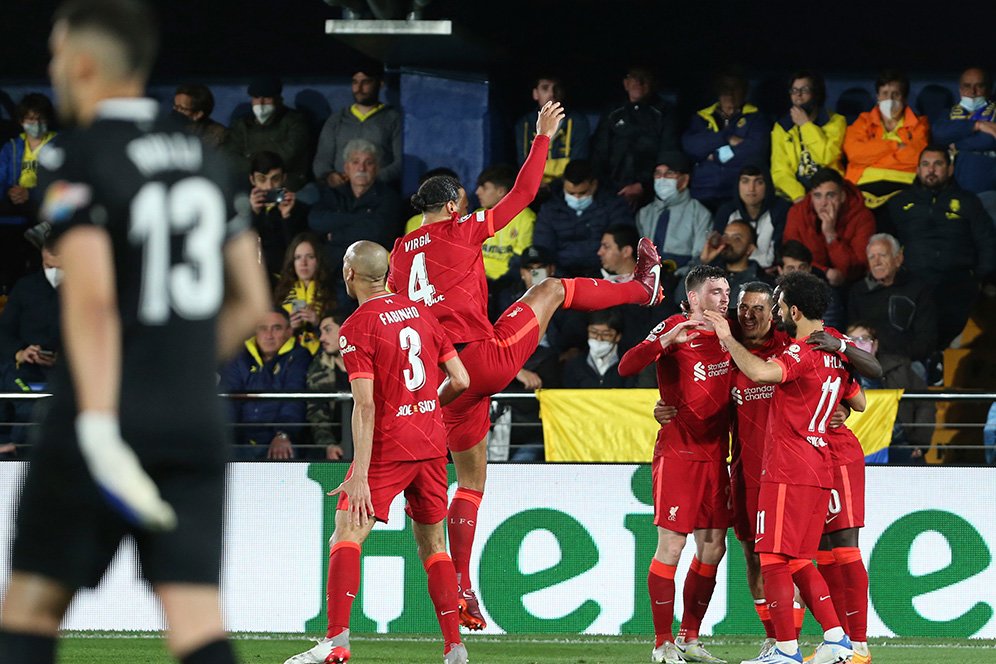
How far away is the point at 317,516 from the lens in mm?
9414

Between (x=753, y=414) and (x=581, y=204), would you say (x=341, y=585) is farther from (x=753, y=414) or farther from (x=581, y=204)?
(x=581, y=204)

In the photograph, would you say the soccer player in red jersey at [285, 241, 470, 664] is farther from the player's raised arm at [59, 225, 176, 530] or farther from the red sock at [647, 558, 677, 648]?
the player's raised arm at [59, 225, 176, 530]

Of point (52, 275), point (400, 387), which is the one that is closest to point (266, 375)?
point (52, 275)

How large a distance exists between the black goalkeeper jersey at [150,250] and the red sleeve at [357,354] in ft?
10.7

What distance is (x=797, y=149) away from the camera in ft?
38.8

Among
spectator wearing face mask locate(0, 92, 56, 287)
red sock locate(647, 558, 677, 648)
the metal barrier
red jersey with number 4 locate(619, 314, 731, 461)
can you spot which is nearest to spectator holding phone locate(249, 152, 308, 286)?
spectator wearing face mask locate(0, 92, 56, 287)

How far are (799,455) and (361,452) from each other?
215 cm

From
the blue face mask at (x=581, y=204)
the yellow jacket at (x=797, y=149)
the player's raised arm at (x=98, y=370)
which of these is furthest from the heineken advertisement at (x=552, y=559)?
the player's raised arm at (x=98, y=370)

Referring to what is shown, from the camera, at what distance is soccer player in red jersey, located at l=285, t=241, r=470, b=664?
20.6 feet

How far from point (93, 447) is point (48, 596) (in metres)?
0.41

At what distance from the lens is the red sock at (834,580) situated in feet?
23.6

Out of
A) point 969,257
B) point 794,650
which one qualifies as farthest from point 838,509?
point 969,257

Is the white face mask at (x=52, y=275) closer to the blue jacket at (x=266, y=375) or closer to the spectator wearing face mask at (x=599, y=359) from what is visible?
the blue jacket at (x=266, y=375)

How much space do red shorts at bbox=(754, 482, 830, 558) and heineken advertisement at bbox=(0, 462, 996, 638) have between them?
2.37 meters
